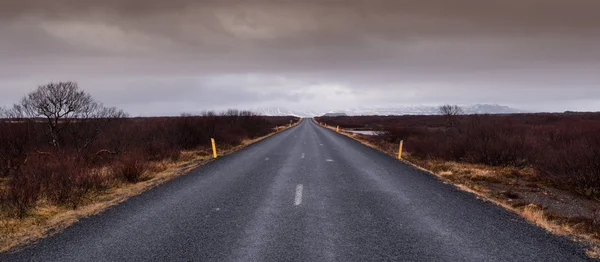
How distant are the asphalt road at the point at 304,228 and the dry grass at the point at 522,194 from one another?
438mm

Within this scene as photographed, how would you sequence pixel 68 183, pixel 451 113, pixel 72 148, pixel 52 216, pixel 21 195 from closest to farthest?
pixel 52 216 < pixel 21 195 < pixel 68 183 < pixel 72 148 < pixel 451 113

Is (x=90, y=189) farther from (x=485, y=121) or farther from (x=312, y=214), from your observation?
(x=485, y=121)

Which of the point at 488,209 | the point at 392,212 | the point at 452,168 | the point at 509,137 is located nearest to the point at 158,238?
the point at 392,212

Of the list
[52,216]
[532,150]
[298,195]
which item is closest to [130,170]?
[52,216]

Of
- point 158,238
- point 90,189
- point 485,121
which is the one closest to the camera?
point 158,238

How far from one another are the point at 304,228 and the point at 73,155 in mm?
11645

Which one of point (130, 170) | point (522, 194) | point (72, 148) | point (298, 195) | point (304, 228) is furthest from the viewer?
point (72, 148)

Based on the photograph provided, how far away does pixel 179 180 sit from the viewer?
1059 centimetres

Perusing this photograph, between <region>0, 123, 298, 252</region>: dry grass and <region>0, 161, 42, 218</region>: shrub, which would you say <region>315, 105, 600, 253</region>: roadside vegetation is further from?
<region>0, 161, 42, 218</region>: shrub

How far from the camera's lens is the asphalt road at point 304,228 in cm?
460

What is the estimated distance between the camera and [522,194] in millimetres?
9500

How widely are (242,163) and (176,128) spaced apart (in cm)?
976

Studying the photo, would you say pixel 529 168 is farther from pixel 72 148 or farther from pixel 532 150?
pixel 72 148

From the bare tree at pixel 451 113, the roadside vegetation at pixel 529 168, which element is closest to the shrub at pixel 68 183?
the roadside vegetation at pixel 529 168
